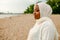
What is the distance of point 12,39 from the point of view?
5.21m

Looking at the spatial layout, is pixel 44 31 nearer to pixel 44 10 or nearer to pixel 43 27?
pixel 43 27

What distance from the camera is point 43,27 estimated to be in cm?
214

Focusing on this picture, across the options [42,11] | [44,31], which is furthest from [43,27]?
[42,11]

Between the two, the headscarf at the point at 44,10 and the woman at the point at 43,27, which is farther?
the headscarf at the point at 44,10

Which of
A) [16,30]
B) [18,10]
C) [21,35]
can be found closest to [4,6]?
[18,10]

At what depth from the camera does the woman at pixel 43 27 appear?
210cm

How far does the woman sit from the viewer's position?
2100 millimetres

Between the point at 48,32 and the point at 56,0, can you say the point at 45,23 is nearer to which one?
the point at 48,32

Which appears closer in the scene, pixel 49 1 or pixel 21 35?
pixel 21 35

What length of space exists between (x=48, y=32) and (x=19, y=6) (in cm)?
852

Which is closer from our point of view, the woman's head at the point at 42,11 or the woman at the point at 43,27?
the woman at the point at 43,27

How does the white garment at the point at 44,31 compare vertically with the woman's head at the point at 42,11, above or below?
below

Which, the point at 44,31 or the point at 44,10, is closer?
the point at 44,31

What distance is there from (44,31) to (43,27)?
0.16 feet
